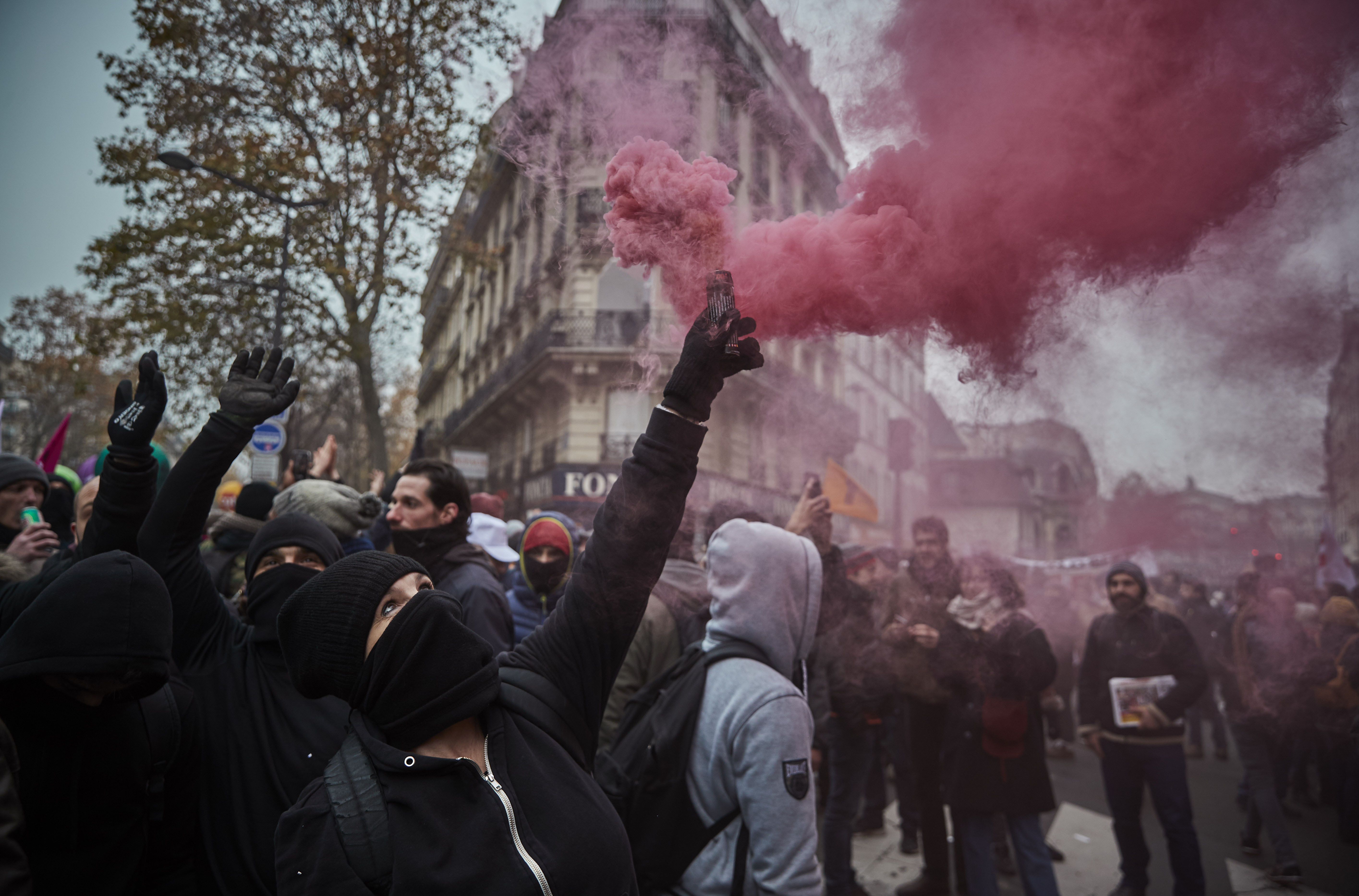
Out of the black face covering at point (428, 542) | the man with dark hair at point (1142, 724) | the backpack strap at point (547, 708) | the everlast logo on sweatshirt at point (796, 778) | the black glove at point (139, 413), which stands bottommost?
the man with dark hair at point (1142, 724)

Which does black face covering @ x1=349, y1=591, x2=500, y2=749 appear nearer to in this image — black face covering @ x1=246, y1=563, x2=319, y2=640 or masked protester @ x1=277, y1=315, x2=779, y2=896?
masked protester @ x1=277, y1=315, x2=779, y2=896

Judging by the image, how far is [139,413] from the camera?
7.34ft

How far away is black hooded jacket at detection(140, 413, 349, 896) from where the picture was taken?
1969 mm

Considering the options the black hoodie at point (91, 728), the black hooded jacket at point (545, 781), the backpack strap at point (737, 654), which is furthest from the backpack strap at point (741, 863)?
the black hoodie at point (91, 728)

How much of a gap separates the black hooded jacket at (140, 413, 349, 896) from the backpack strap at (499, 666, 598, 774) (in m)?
0.71

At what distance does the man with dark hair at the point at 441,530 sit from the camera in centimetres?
296

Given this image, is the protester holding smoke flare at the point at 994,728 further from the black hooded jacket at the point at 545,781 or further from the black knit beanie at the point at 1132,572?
the black hooded jacket at the point at 545,781

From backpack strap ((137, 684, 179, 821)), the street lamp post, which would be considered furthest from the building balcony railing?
backpack strap ((137, 684, 179, 821))

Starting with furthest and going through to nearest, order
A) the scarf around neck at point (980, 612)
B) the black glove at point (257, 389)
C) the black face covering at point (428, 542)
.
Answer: the scarf around neck at point (980, 612), the black face covering at point (428, 542), the black glove at point (257, 389)

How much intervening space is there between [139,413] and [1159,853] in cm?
667

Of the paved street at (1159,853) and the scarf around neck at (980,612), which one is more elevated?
the scarf around neck at (980,612)

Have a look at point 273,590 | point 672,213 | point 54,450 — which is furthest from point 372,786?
point 54,450

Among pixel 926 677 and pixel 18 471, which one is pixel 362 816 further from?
pixel 926 677

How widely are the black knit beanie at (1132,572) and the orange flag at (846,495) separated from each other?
57.8 inches
